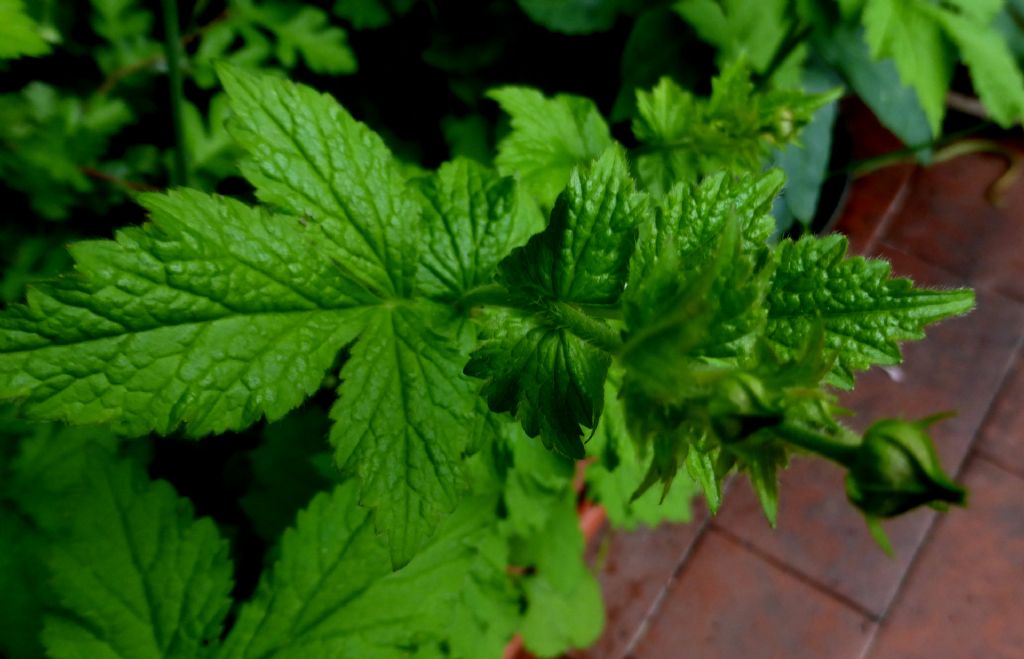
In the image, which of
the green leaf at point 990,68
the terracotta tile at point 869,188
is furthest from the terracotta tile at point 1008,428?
the green leaf at point 990,68

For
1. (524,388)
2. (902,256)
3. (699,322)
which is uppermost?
(699,322)

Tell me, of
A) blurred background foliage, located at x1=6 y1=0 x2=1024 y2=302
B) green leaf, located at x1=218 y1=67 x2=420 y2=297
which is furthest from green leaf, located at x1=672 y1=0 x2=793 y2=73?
green leaf, located at x1=218 y1=67 x2=420 y2=297

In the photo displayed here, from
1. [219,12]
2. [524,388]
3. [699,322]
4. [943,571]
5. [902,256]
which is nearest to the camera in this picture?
[699,322]

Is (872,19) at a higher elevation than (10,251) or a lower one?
lower

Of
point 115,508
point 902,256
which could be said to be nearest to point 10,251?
point 115,508

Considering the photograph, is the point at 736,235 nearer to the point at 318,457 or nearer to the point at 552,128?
the point at 552,128
